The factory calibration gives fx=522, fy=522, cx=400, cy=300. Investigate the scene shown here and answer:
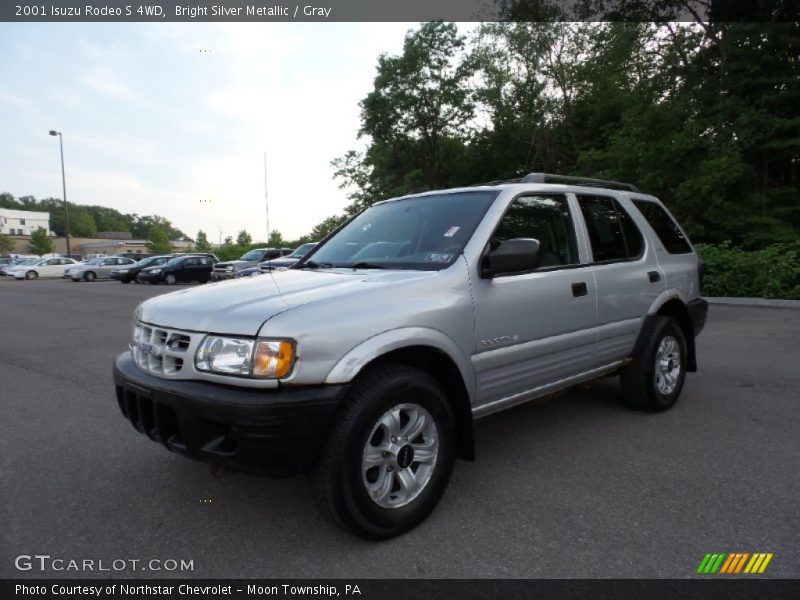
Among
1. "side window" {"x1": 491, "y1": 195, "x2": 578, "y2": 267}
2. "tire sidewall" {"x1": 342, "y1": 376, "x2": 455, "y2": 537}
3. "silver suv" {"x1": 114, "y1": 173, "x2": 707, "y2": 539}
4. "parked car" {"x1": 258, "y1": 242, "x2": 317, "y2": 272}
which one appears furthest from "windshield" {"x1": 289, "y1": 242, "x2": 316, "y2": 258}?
"tire sidewall" {"x1": 342, "y1": 376, "x2": 455, "y2": 537}

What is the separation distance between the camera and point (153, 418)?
97.7 inches

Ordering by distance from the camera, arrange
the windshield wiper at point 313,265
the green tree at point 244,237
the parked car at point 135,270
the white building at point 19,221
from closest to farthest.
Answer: the windshield wiper at point 313,265, the parked car at point 135,270, the green tree at point 244,237, the white building at point 19,221

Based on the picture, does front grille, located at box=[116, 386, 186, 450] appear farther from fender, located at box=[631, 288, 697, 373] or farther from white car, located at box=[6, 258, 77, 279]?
white car, located at box=[6, 258, 77, 279]

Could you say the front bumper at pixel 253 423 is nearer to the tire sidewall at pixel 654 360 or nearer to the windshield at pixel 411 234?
the windshield at pixel 411 234

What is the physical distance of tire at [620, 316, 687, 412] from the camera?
404 centimetres

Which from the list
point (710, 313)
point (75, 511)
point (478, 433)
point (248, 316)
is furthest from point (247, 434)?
point (710, 313)

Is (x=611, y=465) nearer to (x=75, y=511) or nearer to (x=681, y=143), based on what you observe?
(x=75, y=511)

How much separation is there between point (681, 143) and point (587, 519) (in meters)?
15.4

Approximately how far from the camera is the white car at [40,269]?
33.4 m

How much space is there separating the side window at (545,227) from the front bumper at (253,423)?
1534 millimetres

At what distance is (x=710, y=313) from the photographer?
1062 centimetres

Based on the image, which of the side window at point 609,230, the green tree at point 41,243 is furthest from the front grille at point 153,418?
the green tree at point 41,243

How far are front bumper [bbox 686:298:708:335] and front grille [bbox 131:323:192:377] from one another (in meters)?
4.02
